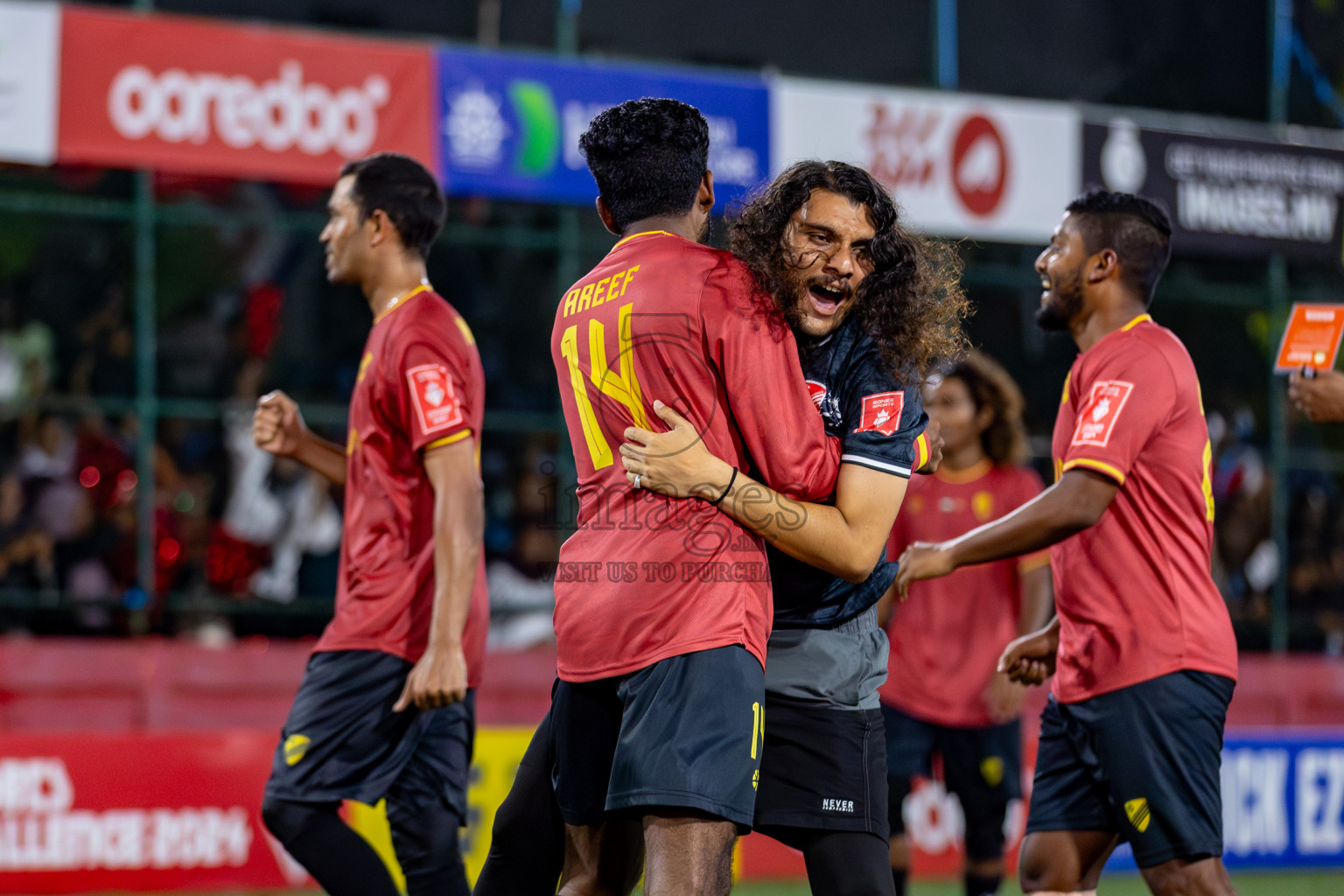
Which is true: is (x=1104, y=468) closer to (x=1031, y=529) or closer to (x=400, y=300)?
(x=1031, y=529)

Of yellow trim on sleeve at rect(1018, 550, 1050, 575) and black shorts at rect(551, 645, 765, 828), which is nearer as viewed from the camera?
black shorts at rect(551, 645, 765, 828)

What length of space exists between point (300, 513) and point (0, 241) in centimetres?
262

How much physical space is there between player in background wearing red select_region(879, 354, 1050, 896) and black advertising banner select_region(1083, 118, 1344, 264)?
16.2 feet

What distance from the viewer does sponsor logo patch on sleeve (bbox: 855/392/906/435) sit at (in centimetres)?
305

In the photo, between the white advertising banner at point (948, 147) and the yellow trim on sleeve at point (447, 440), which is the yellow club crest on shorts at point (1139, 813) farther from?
the white advertising banner at point (948, 147)

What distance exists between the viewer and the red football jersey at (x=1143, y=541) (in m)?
3.91

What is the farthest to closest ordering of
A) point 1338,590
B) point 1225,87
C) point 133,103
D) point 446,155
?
point 1225,87 < point 1338,590 < point 446,155 < point 133,103

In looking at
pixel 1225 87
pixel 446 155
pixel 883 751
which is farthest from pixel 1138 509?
pixel 1225 87

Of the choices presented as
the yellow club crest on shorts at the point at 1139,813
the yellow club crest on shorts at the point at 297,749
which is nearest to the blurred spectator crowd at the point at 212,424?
the yellow club crest on shorts at the point at 297,749

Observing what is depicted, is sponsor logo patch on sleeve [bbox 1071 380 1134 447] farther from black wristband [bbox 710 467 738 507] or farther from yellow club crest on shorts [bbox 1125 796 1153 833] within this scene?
black wristband [bbox 710 467 738 507]

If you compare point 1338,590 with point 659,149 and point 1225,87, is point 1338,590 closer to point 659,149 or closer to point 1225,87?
point 1225,87

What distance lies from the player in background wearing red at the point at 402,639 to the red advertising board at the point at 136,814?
3014 mm

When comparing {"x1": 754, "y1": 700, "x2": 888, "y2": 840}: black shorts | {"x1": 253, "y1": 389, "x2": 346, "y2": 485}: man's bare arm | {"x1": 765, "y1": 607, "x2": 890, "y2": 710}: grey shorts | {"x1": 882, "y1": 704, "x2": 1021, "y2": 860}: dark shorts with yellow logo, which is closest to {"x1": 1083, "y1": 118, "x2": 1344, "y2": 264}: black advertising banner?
{"x1": 882, "y1": 704, "x2": 1021, "y2": 860}: dark shorts with yellow logo

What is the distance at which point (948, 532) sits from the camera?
6.09 meters
